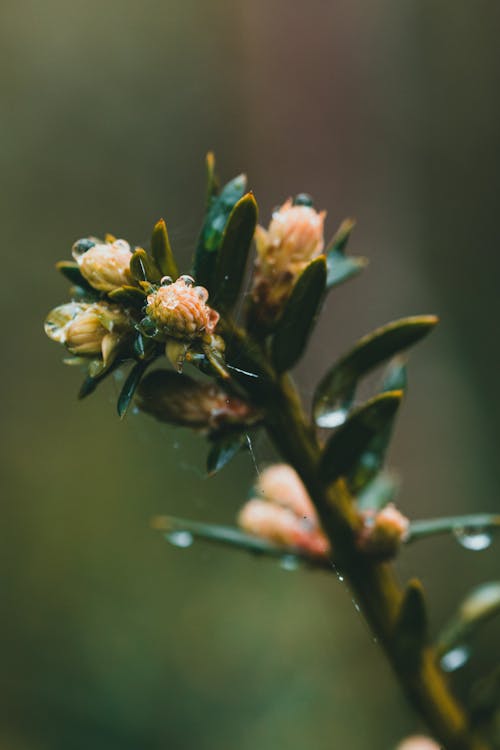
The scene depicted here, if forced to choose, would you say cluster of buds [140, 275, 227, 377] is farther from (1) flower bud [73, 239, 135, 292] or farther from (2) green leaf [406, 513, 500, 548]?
(2) green leaf [406, 513, 500, 548]

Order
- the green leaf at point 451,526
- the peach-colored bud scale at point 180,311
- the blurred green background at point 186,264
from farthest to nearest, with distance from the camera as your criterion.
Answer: the blurred green background at point 186,264 → the green leaf at point 451,526 → the peach-colored bud scale at point 180,311

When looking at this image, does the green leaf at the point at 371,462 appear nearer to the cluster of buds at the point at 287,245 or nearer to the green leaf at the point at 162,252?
the cluster of buds at the point at 287,245

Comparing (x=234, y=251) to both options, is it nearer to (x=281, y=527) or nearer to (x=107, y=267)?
(x=107, y=267)

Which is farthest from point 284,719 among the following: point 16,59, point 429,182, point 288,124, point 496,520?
point 16,59

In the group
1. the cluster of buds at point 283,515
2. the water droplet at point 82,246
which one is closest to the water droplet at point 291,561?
the cluster of buds at point 283,515

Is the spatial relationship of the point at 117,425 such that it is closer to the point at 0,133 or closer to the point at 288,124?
the point at 0,133

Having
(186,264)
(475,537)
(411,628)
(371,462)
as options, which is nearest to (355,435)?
(371,462)

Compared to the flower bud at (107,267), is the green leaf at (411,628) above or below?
below
